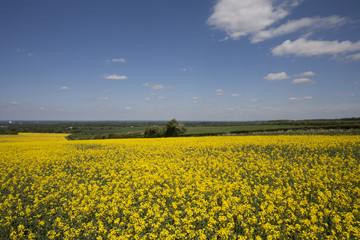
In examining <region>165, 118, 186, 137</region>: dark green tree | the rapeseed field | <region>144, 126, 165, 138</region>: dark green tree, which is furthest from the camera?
<region>144, 126, 165, 138</region>: dark green tree

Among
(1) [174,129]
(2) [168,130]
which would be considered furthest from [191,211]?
(2) [168,130]

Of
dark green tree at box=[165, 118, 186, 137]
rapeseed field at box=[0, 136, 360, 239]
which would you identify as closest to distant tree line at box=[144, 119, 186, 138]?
dark green tree at box=[165, 118, 186, 137]

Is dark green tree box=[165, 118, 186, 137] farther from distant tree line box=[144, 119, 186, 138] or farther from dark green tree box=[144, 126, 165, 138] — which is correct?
dark green tree box=[144, 126, 165, 138]

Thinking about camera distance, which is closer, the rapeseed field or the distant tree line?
the rapeseed field

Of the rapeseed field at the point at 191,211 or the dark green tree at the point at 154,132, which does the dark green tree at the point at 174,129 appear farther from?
the rapeseed field at the point at 191,211

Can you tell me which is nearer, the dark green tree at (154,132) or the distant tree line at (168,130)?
the distant tree line at (168,130)

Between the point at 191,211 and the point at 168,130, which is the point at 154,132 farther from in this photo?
the point at 191,211

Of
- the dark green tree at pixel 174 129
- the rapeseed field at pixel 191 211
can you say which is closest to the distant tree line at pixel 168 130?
the dark green tree at pixel 174 129

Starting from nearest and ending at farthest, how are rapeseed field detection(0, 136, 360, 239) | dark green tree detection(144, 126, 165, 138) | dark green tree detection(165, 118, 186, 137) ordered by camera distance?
rapeseed field detection(0, 136, 360, 239)
dark green tree detection(165, 118, 186, 137)
dark green tree detection(144, 126, 165, 138)

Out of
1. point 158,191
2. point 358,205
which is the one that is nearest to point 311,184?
point 358,205

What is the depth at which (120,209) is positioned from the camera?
6.24 metres

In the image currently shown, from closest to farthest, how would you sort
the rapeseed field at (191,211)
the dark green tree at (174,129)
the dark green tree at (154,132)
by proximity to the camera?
1. the rapeseed field at (191,211)
2. the dark green tree at (174,129)
3. the dark green tree at (154,132)

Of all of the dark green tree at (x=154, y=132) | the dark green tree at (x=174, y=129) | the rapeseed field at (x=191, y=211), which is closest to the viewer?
the rapeseed field at (x=191, y=211)

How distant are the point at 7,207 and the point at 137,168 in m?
5.55
